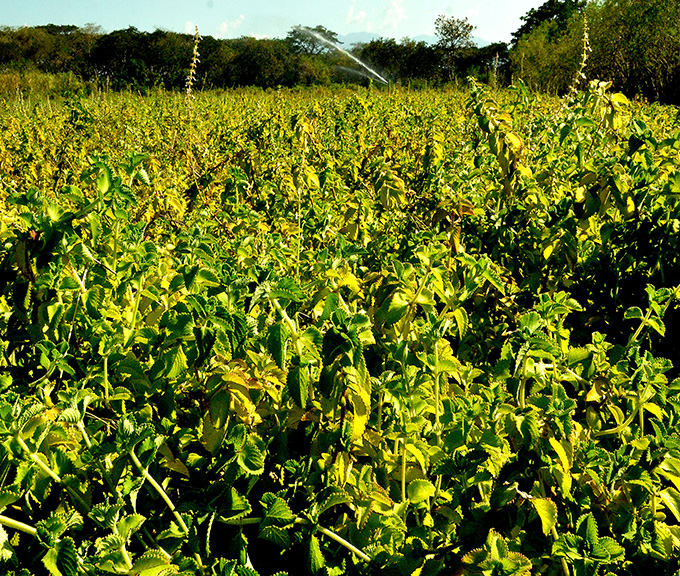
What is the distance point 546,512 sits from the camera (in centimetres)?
128

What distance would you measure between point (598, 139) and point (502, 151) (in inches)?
42.5

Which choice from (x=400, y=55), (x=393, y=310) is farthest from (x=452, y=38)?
(x=393, y=310)

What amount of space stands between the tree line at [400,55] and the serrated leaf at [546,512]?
512 cm

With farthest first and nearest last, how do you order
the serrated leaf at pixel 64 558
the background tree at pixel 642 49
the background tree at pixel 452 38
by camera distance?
the background tree at pixel 452 38 < the background tree at pixel 642 49 < the serrated leaf at pixel 64 558

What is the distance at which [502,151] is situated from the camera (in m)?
2.86

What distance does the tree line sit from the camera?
15.8 metres

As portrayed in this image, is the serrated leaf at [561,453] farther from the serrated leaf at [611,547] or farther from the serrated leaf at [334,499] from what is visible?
the serrated leaf at [334,499]

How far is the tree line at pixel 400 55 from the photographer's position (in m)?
15.8

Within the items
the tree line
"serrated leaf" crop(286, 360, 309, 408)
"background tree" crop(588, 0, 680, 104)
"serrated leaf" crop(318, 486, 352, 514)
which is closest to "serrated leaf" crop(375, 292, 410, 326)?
"serrated leaf" crop(286, 360, 309, 408)

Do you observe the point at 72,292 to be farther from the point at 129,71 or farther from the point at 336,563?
the point at 129,71

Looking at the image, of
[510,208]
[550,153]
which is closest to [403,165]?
[550,153]

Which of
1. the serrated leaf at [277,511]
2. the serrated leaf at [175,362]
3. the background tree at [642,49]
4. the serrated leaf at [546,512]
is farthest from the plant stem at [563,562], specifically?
the background tree at [642,49]

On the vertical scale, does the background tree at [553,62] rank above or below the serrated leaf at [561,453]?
above

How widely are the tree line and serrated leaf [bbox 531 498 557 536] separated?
5.12 m
